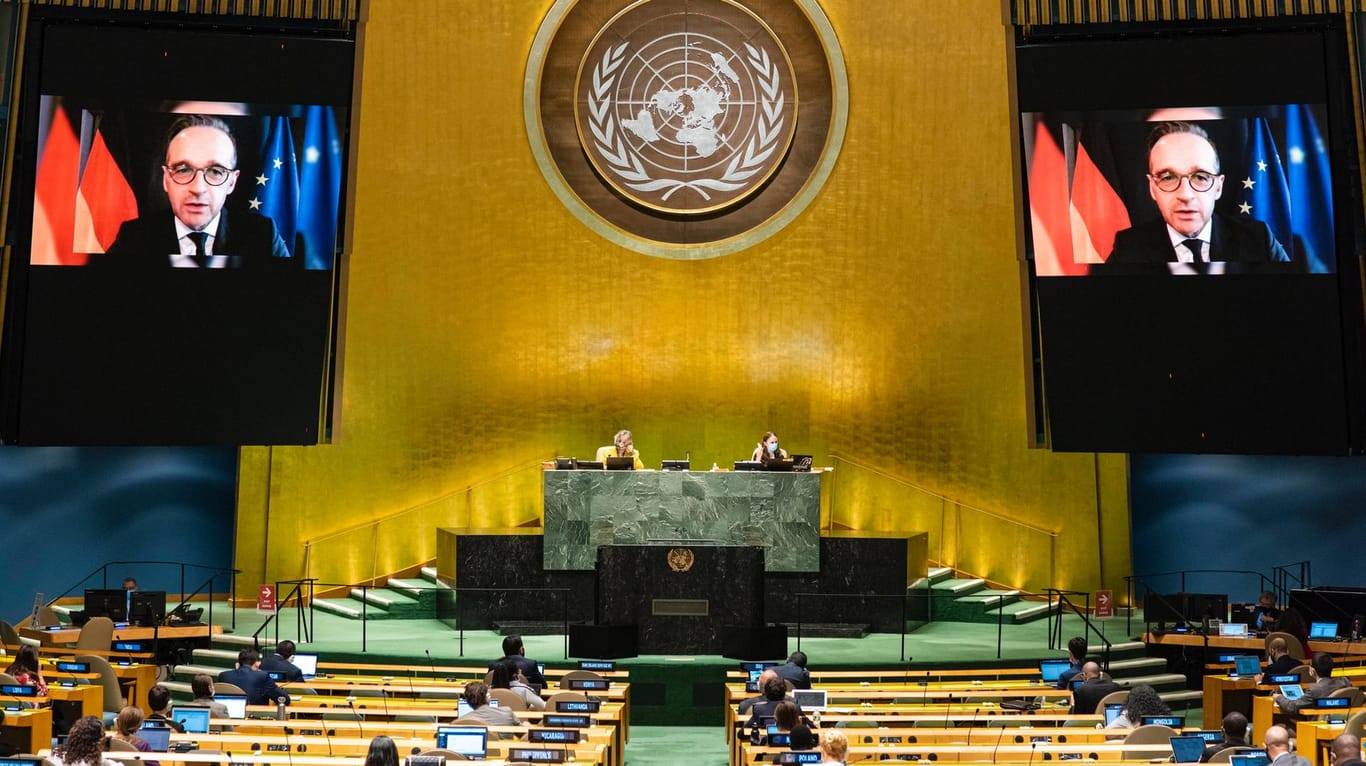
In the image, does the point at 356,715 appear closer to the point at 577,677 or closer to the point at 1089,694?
the point at 577,677

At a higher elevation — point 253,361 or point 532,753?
point 253,361

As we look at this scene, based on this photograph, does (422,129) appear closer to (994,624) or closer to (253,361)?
(253,361)

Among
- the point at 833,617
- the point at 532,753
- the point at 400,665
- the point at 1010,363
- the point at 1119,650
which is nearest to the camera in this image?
the point at 532,753

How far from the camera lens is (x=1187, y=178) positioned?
15.9m

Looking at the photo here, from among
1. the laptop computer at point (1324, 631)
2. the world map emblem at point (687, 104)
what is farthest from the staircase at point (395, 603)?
the laptop computer at point (1324, 631)

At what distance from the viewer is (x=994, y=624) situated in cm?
1716

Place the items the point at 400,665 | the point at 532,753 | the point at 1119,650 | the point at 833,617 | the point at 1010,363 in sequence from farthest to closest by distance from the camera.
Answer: the point at 1010,363
the point at 833,617
the point at 1119,650
the point at 400,665
the point at 532,753

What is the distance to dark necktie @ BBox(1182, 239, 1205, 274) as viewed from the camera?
1574cm

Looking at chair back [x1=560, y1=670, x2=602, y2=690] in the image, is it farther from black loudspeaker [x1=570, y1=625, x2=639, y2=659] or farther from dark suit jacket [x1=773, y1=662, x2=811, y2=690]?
black loudspeaker [x1=570, y1=625, x2=639, y2=659]

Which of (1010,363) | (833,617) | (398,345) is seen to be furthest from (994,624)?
(398,345)

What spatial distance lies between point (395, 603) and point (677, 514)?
11.3 feet

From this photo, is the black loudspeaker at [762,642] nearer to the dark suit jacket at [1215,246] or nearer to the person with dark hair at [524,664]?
the person with dark hair at [524,664]

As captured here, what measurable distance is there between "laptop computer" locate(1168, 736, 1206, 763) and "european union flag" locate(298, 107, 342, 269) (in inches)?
419

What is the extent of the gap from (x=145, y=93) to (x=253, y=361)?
2961mm
